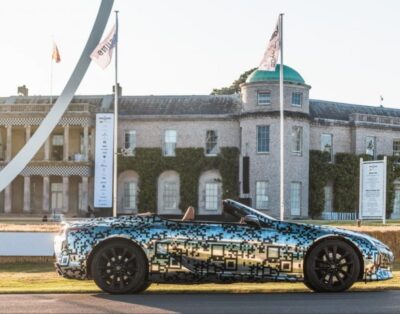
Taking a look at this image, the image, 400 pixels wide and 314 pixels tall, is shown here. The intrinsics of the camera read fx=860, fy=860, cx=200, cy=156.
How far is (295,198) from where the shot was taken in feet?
165

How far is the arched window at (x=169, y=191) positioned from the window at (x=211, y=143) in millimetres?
2473

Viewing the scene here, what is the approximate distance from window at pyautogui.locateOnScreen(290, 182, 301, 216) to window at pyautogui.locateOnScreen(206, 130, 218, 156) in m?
5.42

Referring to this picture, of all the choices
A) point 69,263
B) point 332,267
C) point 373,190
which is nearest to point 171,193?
point 373,190

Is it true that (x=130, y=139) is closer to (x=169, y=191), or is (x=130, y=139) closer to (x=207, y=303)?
(x=169, y=191)

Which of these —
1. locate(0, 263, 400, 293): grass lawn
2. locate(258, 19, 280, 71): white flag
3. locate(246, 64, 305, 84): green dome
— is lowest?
locate(0, 263, 400, 293): grass lawn

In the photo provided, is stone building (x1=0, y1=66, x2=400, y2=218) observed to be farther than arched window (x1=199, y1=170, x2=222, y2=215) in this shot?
No

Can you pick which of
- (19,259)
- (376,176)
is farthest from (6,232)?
(376,176)

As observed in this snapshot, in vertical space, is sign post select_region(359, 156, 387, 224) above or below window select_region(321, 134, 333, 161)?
below

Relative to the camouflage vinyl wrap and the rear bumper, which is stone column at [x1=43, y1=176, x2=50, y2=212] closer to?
the camouflage vinyl wrap

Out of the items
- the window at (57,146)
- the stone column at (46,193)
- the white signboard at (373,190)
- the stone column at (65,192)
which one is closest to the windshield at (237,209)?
the white signboard at (373,190)

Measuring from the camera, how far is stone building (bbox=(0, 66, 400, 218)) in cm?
5000

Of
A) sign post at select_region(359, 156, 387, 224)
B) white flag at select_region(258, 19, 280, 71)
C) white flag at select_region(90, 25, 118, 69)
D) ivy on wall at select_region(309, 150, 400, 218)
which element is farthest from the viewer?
ivy on wall at select_region(309, 150, 400, 218)

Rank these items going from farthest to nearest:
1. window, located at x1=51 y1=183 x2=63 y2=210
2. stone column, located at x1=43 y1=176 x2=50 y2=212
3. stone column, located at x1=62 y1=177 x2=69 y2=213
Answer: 1. window, located at x1=51 y1=183 x2=63 y2=210
2. stone column, located at x1=43 y1=176 x2=50 y2=212
3. stone column, located at x1=62 y1=177 x2=69 y2=213

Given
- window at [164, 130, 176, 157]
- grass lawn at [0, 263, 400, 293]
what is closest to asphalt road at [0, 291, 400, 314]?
grass lawn at [0, 263, 400, 293]
